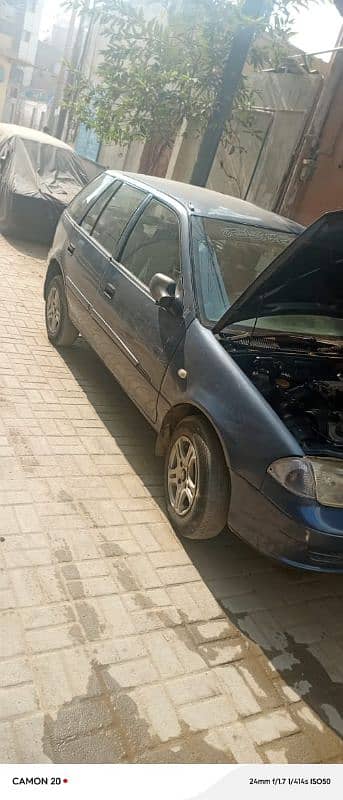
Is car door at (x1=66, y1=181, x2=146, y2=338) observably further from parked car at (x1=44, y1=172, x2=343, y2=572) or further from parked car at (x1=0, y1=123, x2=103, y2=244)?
parked car at (x1=0, y1=123, x2=103, y2=244)

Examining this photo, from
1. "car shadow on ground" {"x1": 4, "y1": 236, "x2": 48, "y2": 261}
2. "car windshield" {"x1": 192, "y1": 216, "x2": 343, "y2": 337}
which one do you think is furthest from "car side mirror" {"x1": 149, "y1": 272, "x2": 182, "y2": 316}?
"car shadow on ground" {"x1": 4, "y1": 236, "x2": 48, "y2": 261}

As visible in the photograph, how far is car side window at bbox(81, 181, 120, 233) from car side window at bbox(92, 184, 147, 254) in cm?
7

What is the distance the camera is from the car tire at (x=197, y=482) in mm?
2801

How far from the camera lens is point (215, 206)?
12.6 feet

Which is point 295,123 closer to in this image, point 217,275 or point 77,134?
point 217,275

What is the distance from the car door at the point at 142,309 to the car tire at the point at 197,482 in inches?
15.7

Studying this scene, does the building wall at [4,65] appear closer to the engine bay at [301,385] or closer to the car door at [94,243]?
the car door at [94,243]

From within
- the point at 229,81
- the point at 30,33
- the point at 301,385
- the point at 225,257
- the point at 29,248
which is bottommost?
the point at 29,248

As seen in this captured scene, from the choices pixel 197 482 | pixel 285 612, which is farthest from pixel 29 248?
pixel 285 612

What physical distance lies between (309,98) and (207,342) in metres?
7.25

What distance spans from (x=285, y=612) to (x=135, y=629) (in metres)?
0.85

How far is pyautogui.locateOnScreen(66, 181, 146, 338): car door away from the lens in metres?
4.22

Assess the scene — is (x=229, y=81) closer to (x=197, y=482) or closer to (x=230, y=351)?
(x=230, y=351)

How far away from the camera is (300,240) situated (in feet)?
8.86
